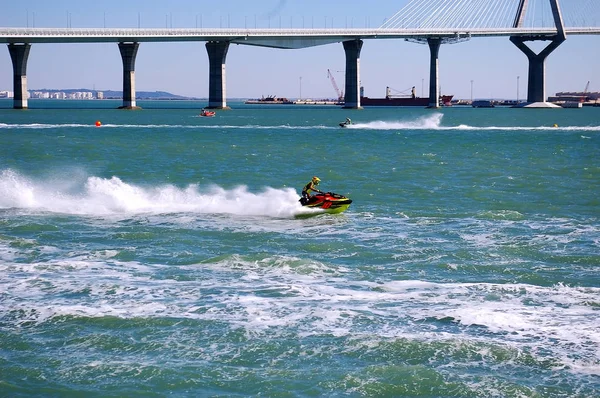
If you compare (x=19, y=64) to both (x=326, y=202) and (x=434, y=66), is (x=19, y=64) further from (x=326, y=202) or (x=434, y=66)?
(x=326, y=202)

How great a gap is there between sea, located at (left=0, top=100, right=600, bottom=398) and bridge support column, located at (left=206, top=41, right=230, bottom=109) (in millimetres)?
113109

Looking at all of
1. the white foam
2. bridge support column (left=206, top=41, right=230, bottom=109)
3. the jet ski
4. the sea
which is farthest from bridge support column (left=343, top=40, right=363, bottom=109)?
the jet ski

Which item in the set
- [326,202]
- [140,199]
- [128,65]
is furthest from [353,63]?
[326,202]

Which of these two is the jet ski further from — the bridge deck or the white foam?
the bridge deck

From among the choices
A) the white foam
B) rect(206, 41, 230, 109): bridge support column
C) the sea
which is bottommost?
the sea

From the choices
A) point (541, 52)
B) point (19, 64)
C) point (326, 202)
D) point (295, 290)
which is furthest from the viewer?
point (541, 52)

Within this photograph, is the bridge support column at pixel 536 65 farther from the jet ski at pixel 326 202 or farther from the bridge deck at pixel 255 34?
the jet ski at pixel 326 202

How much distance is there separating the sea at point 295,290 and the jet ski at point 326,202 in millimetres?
260

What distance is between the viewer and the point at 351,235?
24.4 meters

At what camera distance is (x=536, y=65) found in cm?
16962

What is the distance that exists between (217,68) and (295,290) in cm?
13653

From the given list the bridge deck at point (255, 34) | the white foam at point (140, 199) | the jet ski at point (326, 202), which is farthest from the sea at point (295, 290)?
the bridge deck at point (255, 34)

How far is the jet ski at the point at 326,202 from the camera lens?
90.8 feet

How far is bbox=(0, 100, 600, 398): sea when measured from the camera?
13.1 m
